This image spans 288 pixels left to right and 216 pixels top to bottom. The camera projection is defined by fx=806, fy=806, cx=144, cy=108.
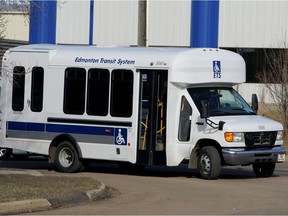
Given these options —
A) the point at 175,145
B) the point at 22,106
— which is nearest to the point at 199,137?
the point at 175,145

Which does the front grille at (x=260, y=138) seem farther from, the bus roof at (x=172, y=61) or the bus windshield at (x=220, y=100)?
the bus roof at (x=172, y=61)

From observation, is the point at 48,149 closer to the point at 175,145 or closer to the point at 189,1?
the point at 175,145

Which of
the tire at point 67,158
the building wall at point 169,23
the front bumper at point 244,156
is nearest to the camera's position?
the front bumper at point 244,156

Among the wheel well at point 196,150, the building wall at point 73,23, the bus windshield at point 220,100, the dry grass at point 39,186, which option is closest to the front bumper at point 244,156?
the wheel well at point 196,150

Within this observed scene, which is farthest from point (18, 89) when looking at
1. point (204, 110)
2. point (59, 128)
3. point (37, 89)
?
point (204, 110)

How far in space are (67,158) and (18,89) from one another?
220cm

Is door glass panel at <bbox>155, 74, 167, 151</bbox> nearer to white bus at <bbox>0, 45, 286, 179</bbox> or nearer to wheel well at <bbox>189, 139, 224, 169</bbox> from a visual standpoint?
white bus at <bbox>0, 45, 286, 179</bbox>

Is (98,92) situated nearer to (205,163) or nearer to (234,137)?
(205,163)

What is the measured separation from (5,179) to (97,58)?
170 inches

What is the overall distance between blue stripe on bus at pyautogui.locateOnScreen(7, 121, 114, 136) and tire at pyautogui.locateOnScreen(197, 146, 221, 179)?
2240mm

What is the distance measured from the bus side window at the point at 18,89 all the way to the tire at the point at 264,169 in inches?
233

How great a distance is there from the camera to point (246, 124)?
17.2m

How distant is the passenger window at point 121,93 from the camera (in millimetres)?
18328

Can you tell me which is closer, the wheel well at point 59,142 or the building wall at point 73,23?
the wheel well at point 59,142
